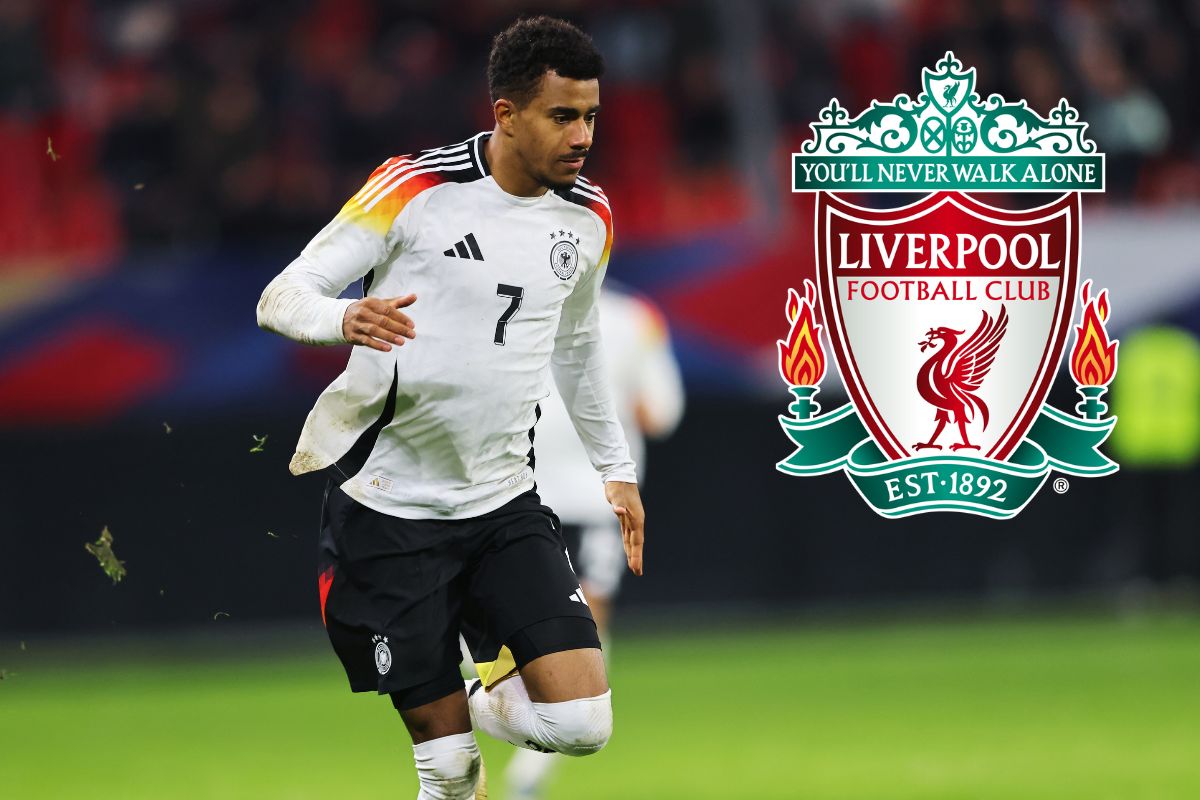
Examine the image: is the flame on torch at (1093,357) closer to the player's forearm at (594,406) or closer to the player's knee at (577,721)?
the player's forearm at (594,406)

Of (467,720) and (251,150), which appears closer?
(467,720)

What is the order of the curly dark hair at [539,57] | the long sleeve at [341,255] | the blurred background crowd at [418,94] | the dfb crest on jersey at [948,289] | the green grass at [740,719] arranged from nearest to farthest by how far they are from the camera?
the long sleeve at [341,255]
the curly dark hair at [539,57]
the dfb crest on jersey at [948,289]
the green grass at [740,719]
the blurred background crowd at [418,94]

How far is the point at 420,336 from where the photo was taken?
5.65 metres

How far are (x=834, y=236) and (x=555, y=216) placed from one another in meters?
1.19

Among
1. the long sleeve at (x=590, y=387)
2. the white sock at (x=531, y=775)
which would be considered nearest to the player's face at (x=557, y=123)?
the long sleeve at (x=590, y=387)

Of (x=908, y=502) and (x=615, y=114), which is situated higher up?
(x=615, y=114)

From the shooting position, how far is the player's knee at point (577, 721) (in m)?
5.72

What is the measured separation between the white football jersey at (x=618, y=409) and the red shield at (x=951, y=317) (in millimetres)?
2441

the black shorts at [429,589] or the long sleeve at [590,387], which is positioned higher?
the long sleeve at [590,387]

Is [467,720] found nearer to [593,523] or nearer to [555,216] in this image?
[555,216]

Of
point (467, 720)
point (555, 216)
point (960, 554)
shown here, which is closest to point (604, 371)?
point (555, 216)

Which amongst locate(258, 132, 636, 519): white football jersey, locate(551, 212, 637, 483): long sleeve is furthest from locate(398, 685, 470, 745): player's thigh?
locate(551, 212, 637, 483): long sleeve

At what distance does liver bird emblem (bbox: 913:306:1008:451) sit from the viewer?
6441mm

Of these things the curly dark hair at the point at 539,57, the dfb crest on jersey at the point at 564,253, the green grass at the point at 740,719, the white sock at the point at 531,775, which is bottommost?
the green grass at the point at 740,719
